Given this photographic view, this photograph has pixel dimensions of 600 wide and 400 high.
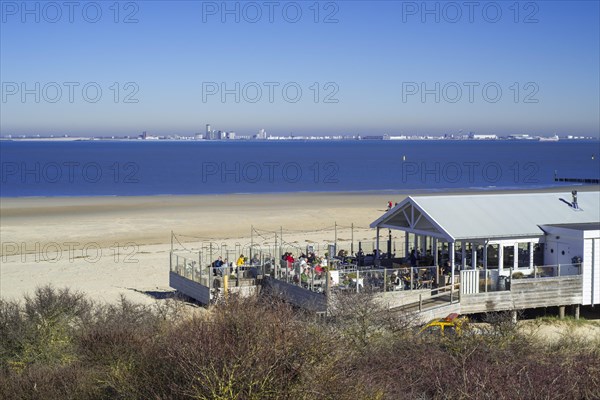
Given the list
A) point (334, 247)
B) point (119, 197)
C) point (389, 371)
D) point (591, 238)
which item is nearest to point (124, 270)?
point (334, 247)

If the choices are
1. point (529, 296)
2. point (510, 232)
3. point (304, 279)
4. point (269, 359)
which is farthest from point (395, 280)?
point (269, 359)

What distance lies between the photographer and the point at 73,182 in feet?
301

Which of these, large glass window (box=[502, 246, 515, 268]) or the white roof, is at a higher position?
the white roof

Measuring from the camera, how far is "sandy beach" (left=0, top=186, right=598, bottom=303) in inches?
1217

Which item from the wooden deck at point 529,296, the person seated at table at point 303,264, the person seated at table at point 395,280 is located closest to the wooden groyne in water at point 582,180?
the wooden deck at point 529,296

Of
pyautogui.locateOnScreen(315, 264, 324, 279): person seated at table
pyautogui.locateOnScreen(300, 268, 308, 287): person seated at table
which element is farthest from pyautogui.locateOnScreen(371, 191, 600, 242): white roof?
pyautogui.locateOnScreen(300, 268, 308, 287): person seated at table

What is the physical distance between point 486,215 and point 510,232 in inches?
39.2

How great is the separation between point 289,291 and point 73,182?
73.3m

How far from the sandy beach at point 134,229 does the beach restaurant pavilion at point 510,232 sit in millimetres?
9090

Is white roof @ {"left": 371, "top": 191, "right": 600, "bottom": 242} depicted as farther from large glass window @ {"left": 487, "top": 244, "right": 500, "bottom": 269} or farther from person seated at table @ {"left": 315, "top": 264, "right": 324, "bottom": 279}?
person seated at table @ {"left": 315, "top": 264, "right": 324, "bottom": 279}

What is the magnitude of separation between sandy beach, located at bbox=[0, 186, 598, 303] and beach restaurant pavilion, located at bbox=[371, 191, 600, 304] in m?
9.09

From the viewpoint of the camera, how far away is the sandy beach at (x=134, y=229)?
3091cm

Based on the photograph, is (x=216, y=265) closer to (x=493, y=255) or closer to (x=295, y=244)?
(x=493, y=255)

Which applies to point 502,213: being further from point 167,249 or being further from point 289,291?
point 167,249
